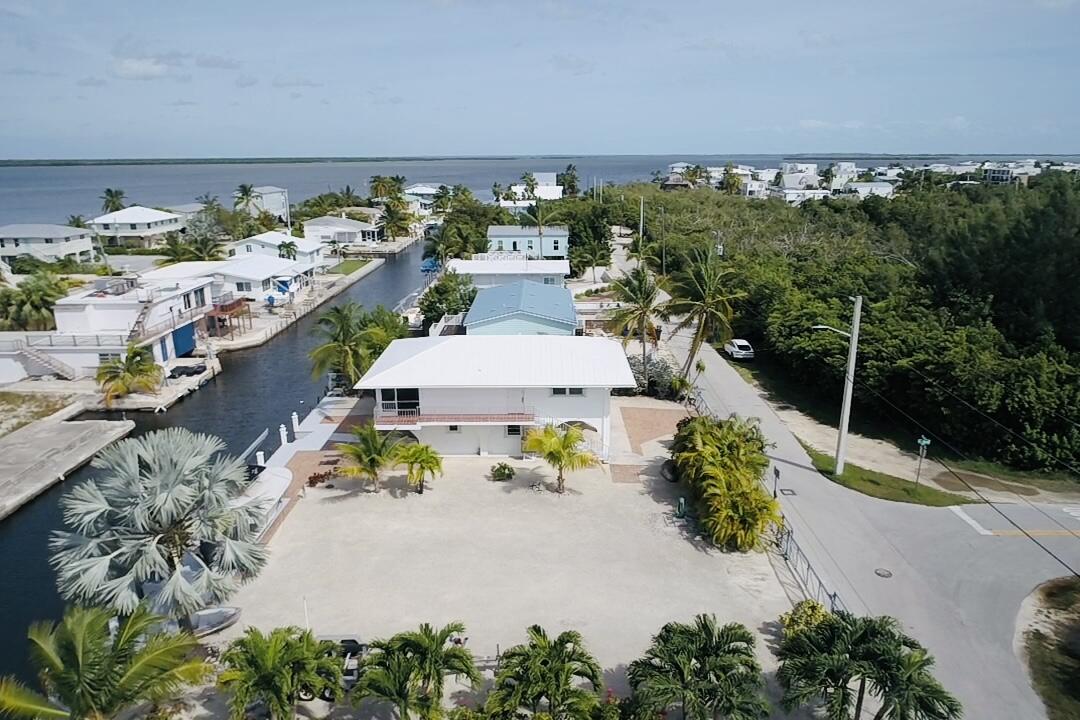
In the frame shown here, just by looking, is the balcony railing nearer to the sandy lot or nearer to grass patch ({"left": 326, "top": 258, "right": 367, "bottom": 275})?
the sandy lot

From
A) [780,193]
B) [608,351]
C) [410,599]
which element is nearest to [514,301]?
[608,351]

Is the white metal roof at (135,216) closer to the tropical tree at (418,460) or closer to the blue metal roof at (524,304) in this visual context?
the blue metal roof at (524,304)

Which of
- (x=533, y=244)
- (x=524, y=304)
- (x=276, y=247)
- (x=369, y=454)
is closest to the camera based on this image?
(x=369, y=454)

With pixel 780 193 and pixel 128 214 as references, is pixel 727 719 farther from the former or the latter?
pixel 780 193

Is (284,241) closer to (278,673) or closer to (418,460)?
(418,460)

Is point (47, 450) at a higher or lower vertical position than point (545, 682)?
lower

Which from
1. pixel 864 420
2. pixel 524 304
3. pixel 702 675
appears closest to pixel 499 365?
pixel 524 304

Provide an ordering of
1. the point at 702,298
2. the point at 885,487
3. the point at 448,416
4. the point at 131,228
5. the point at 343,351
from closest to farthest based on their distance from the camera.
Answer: the point at 885,487
the point at 448,416
the point at 343,351
the point at 702,298
the point at 131,228
